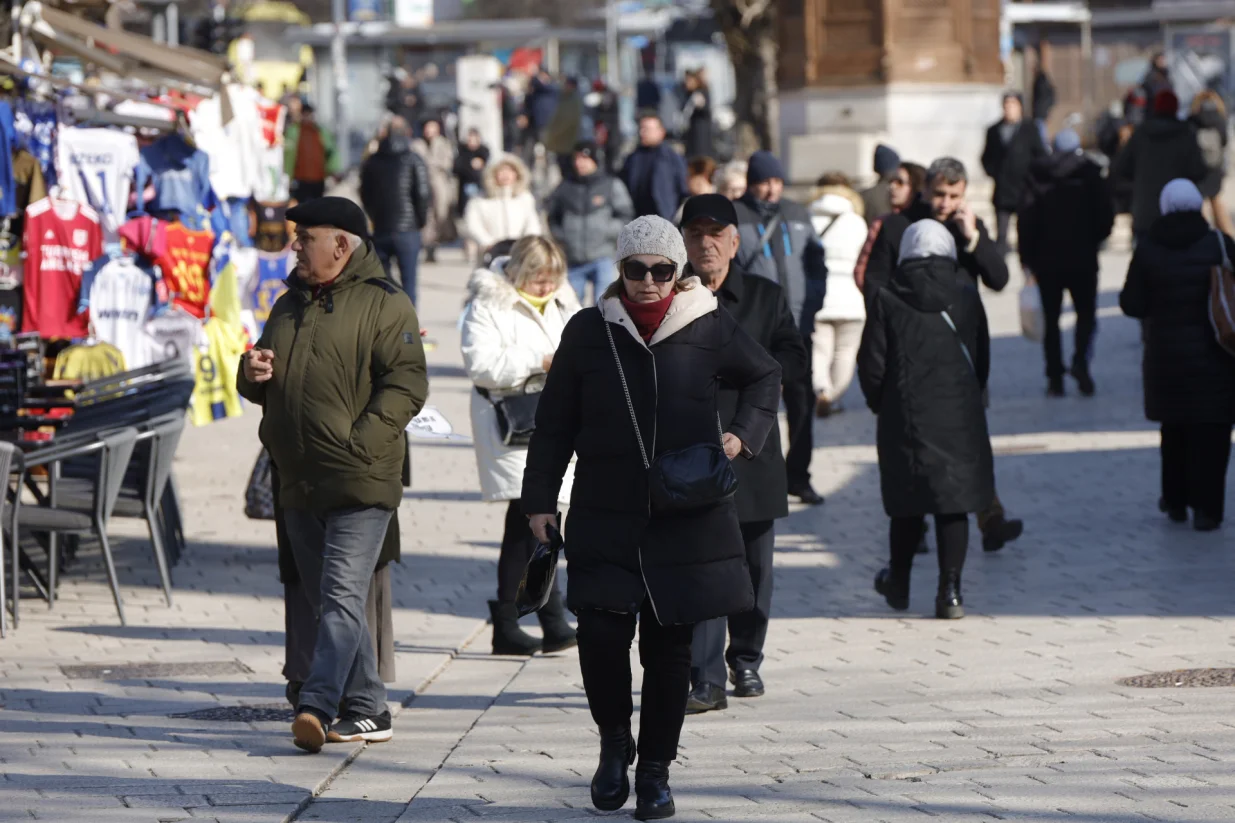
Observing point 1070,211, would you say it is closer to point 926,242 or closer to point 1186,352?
point 1186,352

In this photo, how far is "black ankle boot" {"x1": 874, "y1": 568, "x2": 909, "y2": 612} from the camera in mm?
9727

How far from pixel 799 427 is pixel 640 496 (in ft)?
19.4

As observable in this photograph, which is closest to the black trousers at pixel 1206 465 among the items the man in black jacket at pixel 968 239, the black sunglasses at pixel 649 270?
the man in black jacket at pixel 968 239

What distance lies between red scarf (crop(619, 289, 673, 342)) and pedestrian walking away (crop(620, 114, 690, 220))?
11.9 metres

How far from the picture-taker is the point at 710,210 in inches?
305

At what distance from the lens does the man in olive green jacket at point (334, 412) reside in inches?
281

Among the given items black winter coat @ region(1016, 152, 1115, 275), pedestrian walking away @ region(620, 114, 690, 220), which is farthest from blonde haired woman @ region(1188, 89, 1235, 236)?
pedestrian walking away @ region(620, 114, 690, 220)

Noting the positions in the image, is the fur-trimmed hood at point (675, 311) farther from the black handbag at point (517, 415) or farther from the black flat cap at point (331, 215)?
the black handbag at point (517, 415)

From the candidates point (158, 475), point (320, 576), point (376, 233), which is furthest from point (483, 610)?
point (376, 233)

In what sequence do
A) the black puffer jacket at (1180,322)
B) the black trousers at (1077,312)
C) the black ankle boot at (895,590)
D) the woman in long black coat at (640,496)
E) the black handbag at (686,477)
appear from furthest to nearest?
the black trousers at (1077,312) → the black puffer jacket at (1180,322) → the black ankle boot at (895,590) → the woman in long black coat at (640,496) → the black handbag at (686,477)

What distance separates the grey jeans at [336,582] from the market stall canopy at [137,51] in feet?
24.2

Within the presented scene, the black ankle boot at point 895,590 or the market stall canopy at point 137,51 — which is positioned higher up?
the market stall canopy at point 137,51

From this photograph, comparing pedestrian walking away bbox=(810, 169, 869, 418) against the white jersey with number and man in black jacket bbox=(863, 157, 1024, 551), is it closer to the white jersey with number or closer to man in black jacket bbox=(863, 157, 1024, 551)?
man in black jacket bbox=(863, 157, 1024, 551)

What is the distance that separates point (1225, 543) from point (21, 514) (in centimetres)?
568
